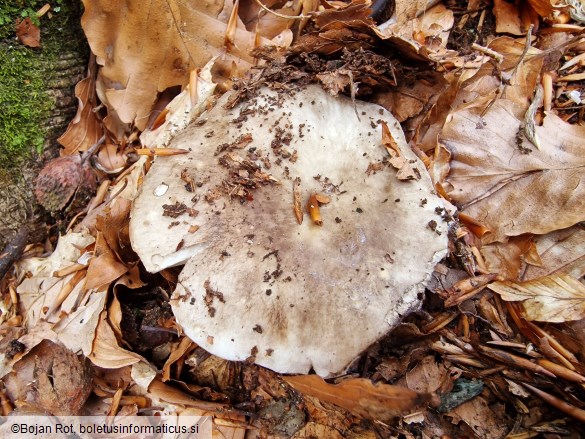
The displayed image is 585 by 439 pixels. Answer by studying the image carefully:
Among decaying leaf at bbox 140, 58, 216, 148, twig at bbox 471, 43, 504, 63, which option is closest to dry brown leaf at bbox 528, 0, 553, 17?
twig at bbox 471, 43, 504, 63

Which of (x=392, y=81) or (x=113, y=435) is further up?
(x=392, y=81)

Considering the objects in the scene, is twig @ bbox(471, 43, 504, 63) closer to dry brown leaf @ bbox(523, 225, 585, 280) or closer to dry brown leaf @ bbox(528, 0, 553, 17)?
dry brown leaf @ bbox(528, 0, 553, 17)

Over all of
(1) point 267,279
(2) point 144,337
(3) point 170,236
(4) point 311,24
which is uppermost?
(4) point 311,24

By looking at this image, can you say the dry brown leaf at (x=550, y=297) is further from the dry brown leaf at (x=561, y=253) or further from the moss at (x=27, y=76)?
the moss at (x=27, y=76)

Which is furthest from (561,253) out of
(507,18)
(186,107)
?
(186,107)

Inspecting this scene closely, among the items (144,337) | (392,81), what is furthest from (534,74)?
(144,337)

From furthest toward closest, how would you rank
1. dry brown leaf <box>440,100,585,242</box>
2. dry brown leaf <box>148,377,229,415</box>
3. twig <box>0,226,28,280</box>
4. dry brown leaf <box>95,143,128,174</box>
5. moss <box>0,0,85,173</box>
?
dry brown leaf <box>95,143,128,174</box>
twig <box>0,226,28,280</box>
moss <box>0,0,85,173</box>
dry brown leaf <box>148,377,229,415</box>
dry brown leaf <box>440,100,585,242</box>

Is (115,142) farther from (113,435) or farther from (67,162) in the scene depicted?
(113,435)

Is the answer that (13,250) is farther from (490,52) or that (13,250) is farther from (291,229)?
(490,52)
